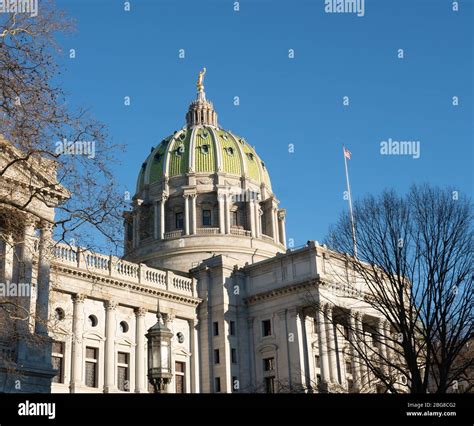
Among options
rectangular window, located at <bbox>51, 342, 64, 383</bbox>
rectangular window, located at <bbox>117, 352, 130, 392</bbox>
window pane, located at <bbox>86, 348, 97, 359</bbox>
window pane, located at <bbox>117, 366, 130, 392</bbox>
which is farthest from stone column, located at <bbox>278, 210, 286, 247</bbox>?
rectangular window, located at <bbox>51, 342, 64, 383</bbox>

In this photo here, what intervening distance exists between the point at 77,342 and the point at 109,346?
3267 mm

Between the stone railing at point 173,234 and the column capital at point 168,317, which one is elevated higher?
the stone railing at point 173,234

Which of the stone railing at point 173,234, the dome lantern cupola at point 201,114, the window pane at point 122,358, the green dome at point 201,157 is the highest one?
the dome lantern cupola at point 201,114

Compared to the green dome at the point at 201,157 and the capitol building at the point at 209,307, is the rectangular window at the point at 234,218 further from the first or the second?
the green dome at the point at 201,157

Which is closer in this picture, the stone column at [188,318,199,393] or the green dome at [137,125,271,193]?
the stone column at [188,318,199,393]

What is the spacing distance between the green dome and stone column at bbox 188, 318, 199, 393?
23.6 metres

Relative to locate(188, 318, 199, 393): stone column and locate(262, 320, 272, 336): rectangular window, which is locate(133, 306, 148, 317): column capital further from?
locate(262, 320, 272, 336): rectangular window

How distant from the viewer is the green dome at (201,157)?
8269 cm

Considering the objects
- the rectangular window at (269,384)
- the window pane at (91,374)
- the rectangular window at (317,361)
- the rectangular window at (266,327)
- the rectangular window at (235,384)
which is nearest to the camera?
the window pane at (91,374)

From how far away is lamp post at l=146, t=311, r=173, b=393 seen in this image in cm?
2319

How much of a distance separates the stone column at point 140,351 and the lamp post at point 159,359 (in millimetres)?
32607

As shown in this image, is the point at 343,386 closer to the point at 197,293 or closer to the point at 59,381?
the point at 197,293

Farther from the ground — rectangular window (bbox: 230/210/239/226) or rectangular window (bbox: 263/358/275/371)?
rectangular window (bbox: 230/210/239/226)

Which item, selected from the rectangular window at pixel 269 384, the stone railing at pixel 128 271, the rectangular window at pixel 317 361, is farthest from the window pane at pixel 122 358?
the rectangular window at pixel 317 361
